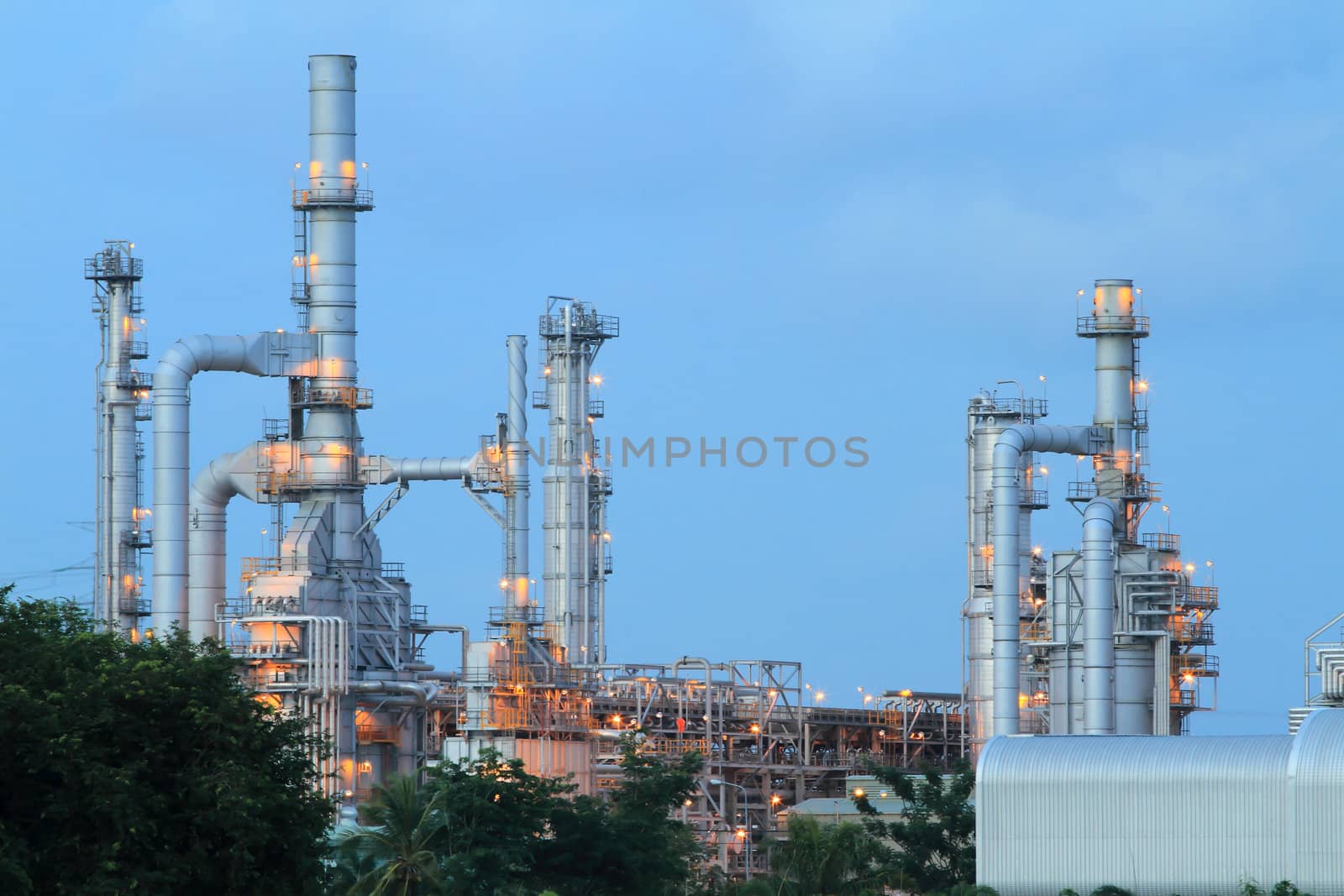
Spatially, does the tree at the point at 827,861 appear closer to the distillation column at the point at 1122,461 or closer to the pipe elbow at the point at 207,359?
the distillation column at the point at 1122,461

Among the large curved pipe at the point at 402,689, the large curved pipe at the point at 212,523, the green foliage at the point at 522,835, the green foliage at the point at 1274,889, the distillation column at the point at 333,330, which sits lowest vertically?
the green foliage at the point at 1274,889

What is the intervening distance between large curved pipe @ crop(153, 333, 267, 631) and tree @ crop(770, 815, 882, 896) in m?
16.8

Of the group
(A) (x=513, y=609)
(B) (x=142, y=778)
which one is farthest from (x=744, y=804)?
(B) (x=142, y=778)

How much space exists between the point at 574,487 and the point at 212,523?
17.8 metres

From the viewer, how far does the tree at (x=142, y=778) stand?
3862cm

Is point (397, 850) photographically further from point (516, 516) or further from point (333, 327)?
point (516, 516)

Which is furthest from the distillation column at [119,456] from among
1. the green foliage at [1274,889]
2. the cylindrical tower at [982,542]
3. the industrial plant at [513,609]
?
the green foliage at [1274,889]

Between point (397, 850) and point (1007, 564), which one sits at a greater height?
point (1007, 564)

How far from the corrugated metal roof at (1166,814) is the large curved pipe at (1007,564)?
1308 cm

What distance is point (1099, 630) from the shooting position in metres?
69.4

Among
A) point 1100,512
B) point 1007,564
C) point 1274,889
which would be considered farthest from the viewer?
point 1007,564

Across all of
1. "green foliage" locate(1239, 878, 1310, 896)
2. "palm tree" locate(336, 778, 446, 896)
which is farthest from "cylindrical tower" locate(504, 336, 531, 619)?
"green foliage" locate(1239, 878, 1310, 896)

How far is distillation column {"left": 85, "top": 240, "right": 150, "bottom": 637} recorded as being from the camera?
279 feet

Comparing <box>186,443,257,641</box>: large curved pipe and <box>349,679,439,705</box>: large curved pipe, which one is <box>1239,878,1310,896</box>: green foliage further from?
<box>186,443,257,641</box>: large curved pipe
